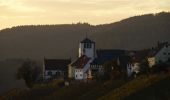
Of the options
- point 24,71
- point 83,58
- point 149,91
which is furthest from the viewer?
point 83,58

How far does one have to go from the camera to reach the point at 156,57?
4090 inches

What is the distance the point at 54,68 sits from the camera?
445 ft

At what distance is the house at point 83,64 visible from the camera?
397 feet

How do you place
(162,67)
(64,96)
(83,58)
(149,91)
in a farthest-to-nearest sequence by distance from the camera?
(83,58) → (64,96) → (162,67) → (149,91)

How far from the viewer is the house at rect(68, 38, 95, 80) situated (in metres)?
121

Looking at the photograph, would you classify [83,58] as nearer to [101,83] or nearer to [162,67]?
[101,83]

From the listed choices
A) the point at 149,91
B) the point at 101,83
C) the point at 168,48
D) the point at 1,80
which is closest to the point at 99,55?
the point at 168,48

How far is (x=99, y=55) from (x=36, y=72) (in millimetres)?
12949

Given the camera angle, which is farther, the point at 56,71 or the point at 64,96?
the point at 56,71

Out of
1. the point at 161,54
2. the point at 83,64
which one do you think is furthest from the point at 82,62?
the point at 161,54

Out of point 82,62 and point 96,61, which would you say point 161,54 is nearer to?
point 96,61

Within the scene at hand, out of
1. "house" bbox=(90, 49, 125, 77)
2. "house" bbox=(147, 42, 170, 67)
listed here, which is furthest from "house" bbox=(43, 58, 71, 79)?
"house" bbox=(147, 42, 170, 67)

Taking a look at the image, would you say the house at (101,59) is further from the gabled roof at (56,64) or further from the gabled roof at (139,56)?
the gabled roof at (56,64)

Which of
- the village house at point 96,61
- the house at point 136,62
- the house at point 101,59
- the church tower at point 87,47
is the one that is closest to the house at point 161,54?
the village house at point 96,61
